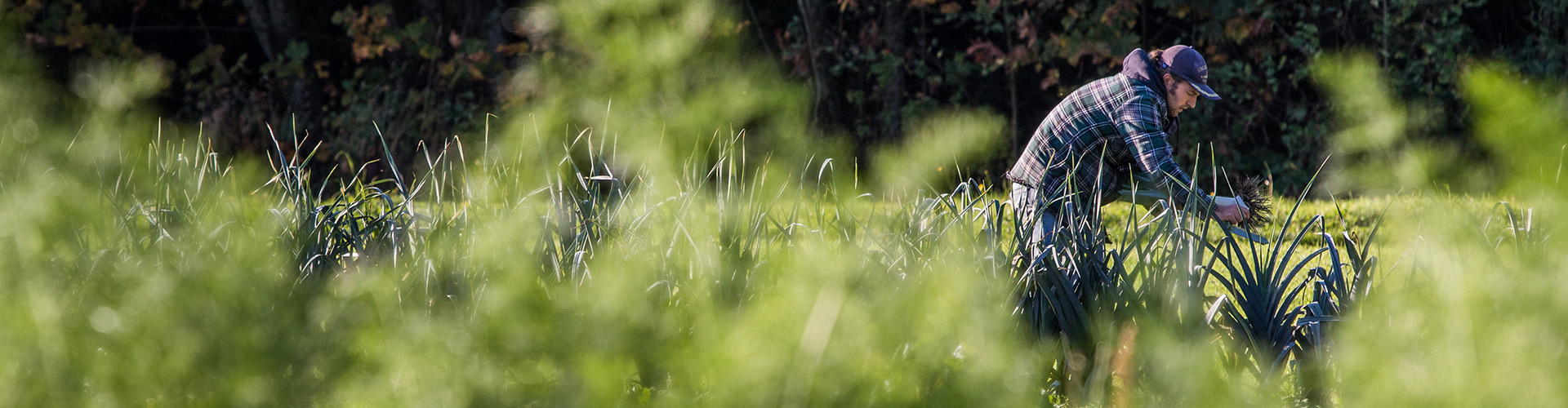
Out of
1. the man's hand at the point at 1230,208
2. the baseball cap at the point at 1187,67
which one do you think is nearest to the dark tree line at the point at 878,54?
the baseball cap at the point at 1187,67

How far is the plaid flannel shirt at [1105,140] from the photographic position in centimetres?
329

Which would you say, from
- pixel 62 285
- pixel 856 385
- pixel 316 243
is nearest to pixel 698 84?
pixel 856 385

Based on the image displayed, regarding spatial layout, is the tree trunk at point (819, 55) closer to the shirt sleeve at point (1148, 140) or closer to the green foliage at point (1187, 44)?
the green foliage at point (1187, 44)

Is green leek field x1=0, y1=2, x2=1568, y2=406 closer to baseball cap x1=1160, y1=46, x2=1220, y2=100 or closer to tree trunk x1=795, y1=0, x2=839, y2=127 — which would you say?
baseball cap x1=1160, y1=46, x2=1220, y2=100

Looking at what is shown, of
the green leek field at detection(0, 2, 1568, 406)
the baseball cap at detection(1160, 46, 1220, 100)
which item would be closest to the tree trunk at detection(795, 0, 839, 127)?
the baseball cap at detection(1160, 46, 1220, 100)

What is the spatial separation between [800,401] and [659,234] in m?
1.41

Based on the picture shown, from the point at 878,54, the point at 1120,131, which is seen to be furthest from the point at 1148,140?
the point at 878,54

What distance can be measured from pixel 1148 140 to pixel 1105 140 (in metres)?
0.14

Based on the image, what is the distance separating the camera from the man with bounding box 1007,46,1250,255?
3.29m

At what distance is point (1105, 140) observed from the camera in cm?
327

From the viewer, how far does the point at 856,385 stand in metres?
1.07

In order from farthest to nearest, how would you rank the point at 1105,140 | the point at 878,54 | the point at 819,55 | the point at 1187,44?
the point at 878,54, the point at 819,55, the point at 1187,44, the point at 1105,140

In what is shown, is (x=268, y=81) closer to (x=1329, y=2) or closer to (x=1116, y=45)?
(x=1116, y=45)

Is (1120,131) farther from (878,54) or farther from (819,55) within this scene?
(878,54)
